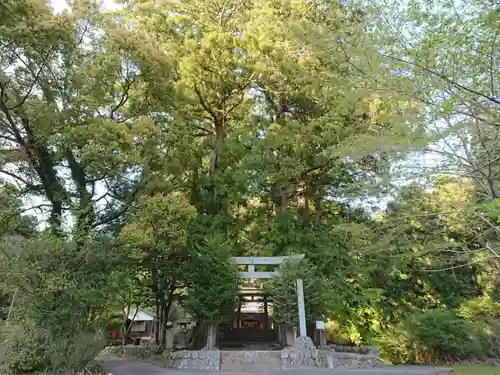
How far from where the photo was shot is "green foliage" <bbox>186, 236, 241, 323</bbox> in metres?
10.1

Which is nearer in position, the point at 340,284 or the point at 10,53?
the point at 10,53

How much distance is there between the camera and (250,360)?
9.51m

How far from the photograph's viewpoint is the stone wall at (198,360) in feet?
30.5

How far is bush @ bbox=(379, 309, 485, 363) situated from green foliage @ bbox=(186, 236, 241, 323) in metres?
5.11

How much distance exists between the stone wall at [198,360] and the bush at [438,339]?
5551 millimetres

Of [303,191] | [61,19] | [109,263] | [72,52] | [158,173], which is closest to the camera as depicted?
[109,263]

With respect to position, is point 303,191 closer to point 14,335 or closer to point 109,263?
point 109,263

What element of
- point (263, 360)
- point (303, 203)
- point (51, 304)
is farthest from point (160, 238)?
point (303, 203)

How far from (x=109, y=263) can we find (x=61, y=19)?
16.5 feet

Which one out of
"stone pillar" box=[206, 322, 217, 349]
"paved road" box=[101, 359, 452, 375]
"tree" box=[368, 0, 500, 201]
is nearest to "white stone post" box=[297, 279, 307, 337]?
"paved road" box=[101, 359, 452, 375]

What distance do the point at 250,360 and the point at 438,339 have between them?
503 cm

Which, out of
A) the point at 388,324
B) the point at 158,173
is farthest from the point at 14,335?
the point at 388,324

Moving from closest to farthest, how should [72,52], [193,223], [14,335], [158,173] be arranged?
[14,335] < [72,52] < [158,173] < [193,223]

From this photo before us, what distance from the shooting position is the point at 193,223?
1095 centimetres
